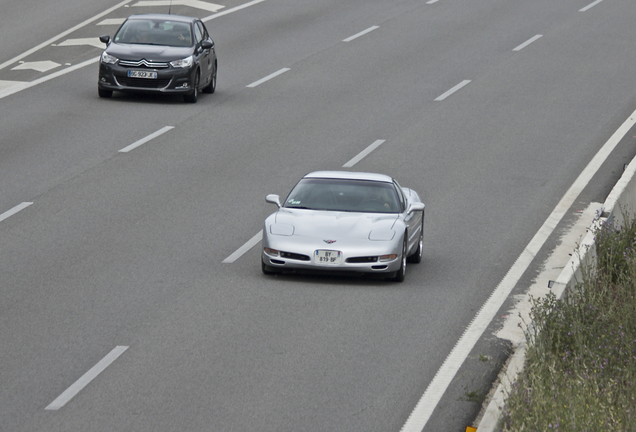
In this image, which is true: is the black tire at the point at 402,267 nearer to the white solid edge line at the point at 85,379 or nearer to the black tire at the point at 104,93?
the white solid edge line at the point at 85,379

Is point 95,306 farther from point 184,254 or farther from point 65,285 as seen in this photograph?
point 184,254

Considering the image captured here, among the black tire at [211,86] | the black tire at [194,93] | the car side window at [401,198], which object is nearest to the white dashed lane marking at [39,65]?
the black tire at [211,86]

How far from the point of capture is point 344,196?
14.8m

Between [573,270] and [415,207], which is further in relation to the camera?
[415,207]

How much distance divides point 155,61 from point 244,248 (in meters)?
10.8

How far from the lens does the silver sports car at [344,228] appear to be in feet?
44.5

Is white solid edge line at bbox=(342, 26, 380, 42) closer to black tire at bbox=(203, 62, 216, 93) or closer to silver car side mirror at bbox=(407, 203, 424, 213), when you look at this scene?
black tire at bbox=(203, 62, 216, 93)

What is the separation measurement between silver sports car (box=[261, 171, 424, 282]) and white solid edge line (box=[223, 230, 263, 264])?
78 cm

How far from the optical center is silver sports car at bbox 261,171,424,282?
1357 cm

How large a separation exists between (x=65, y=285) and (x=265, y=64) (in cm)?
1772

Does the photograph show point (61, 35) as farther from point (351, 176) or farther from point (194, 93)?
point (351, 176)

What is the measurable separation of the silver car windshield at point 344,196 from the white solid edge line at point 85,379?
4387 mm

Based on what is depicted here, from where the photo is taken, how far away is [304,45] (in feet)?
107

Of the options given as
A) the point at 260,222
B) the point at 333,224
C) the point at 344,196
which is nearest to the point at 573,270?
the point at 333,224
